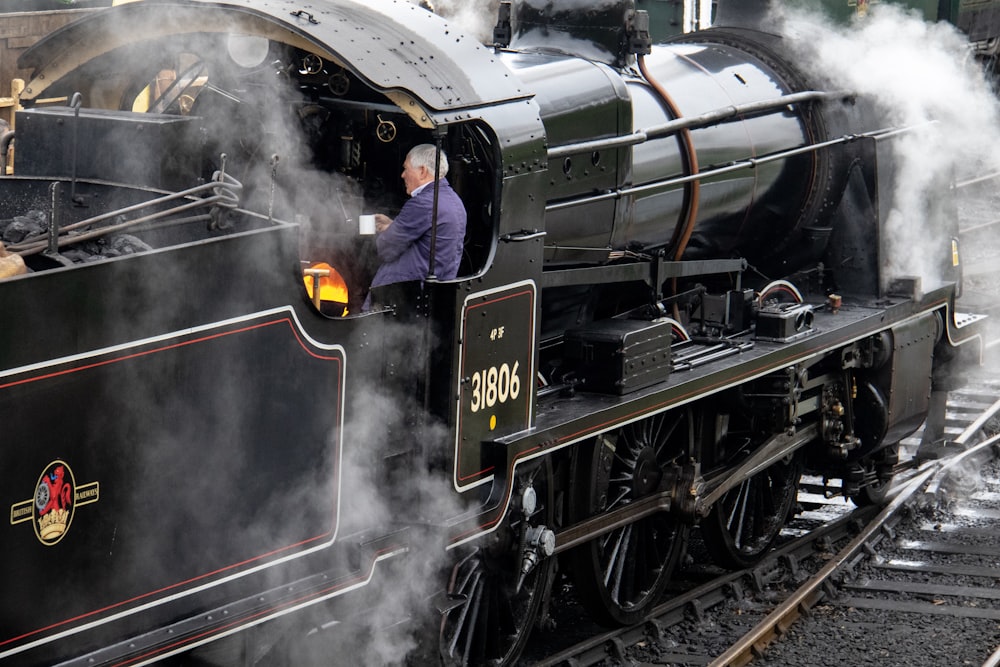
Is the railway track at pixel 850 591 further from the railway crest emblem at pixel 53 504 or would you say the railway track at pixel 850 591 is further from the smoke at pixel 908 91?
the railway crest emblem at pixel 53 504

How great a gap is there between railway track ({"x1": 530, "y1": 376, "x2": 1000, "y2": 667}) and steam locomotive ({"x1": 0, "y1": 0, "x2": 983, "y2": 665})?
0.22 metres

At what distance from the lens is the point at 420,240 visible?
4832mm

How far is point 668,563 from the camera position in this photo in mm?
6855

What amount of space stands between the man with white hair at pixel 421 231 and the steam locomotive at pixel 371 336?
82 mm

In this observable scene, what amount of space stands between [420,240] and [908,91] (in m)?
4.73

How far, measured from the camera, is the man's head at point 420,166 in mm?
4824

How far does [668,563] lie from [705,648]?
0.51 metres

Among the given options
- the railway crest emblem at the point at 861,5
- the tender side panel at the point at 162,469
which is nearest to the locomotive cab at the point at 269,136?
the tender side panel at the point at 162,469

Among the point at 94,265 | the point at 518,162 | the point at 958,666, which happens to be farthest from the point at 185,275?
the point at 958,666

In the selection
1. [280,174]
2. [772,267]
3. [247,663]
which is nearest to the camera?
[247,663]

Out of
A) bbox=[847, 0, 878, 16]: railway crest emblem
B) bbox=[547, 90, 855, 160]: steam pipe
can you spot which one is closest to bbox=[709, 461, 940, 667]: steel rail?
bbox=[547, 90, 855, 160]: steam pipe

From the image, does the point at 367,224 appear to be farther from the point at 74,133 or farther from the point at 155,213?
the point at 74,133

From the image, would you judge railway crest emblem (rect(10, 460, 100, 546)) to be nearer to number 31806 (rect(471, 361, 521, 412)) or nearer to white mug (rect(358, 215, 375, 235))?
white mug (rect(358, 215, 375, 235))

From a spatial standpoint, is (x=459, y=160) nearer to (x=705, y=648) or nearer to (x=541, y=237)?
(x=541, y=237)
